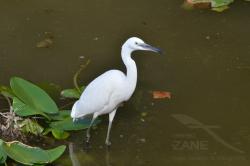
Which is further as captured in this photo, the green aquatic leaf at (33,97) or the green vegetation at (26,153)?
the green aquatic leaf at (33,97)

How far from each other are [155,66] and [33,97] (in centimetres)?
145

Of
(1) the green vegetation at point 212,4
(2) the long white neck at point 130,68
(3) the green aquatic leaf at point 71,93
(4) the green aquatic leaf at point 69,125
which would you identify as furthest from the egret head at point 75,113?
(1) the green vegetation at point 212,4

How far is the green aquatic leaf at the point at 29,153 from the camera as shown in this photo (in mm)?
4645

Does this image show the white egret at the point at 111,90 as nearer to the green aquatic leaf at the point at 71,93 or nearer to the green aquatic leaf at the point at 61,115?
the green aquatic leaf at the point at 61,115

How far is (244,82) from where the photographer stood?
5.87 m

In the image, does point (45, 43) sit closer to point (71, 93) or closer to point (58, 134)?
point (71, 93)

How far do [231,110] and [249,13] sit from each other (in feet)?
6.06

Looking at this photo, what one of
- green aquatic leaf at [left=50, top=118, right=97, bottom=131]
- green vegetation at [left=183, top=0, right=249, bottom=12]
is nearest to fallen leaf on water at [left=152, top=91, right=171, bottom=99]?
green aquatic leaf at [left=50, top=118, right=97, bottom=131]

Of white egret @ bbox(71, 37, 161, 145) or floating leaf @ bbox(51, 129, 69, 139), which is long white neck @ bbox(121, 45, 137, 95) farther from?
floating leaf @ bbox(51, 129, 69, 139)

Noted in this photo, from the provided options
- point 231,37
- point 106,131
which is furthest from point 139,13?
point 106,131

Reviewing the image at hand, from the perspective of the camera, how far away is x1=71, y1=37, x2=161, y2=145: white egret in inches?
188

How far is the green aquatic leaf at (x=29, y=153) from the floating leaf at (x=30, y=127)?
313 millimetres

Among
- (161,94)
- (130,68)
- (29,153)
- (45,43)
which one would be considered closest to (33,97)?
(29,153)

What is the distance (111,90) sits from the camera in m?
4.83
